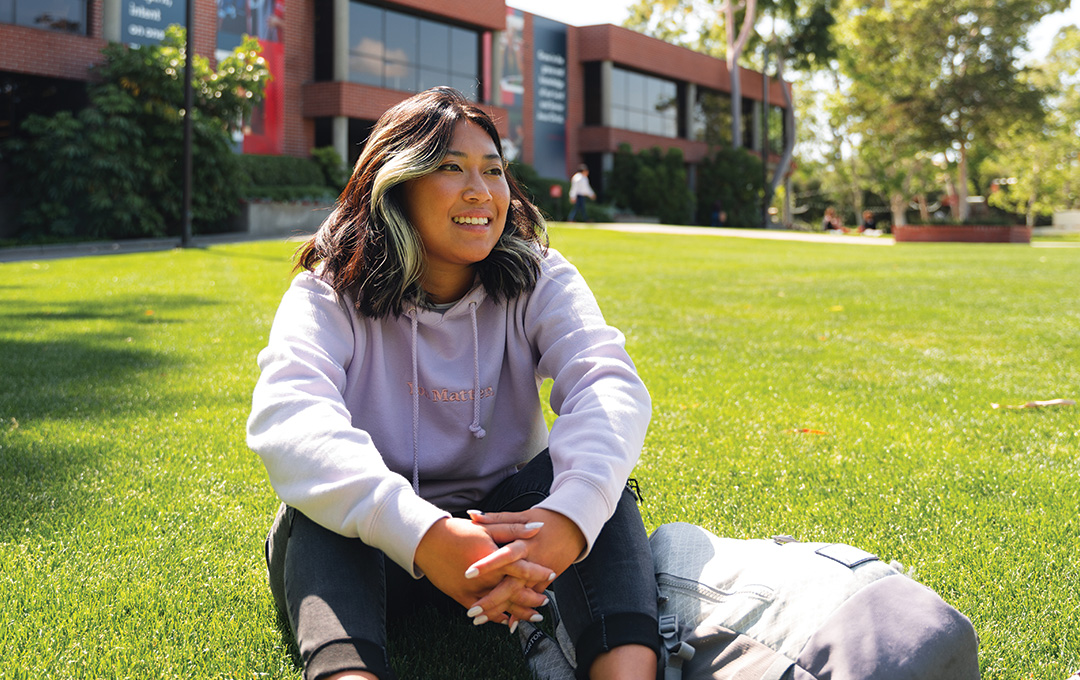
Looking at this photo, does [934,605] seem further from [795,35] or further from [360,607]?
[795,35]

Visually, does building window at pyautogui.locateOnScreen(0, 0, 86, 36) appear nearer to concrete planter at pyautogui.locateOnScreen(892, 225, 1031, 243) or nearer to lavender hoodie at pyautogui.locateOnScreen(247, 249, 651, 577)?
lavender hoodie at pyautogui.locateOnScreen(247, 249, 651, 577)

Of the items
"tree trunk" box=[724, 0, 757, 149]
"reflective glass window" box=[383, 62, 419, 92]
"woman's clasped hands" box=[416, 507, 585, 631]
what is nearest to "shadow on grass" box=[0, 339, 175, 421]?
"woman's clasped hands" box=[416, 507, 585, 631]

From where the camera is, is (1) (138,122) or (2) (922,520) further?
(1) (138,122)

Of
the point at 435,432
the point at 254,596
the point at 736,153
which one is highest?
the point at 736,153

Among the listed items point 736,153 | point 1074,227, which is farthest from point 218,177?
point 1074,227

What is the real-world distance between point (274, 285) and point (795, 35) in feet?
→ 123

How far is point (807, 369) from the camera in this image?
6.09 meters

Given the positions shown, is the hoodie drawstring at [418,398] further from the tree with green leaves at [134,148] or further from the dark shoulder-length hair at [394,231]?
the tree with green leaves at [134,148]

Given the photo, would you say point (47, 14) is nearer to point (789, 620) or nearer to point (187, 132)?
point (187, 132)

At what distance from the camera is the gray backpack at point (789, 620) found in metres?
1.73

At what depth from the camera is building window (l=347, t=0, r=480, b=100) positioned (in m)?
28.5

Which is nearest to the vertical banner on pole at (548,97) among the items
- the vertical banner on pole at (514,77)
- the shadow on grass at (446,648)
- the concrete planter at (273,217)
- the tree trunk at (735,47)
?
the vertical banner on pole at (514,77)

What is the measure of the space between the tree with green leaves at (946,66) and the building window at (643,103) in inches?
322

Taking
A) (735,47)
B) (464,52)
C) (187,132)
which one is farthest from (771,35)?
(187,132)
